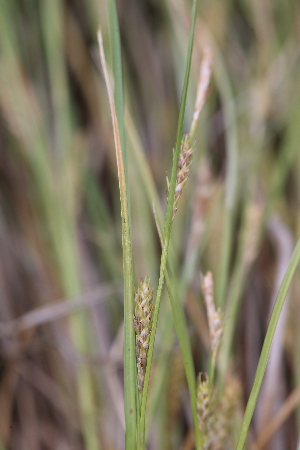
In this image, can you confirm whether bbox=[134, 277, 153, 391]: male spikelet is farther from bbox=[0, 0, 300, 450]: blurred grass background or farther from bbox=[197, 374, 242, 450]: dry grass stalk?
bbox=[0, 0, 300, 450]: blurred grass background

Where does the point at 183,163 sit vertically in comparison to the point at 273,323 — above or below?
above

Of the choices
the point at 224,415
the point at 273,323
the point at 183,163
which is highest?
the point at 183,163

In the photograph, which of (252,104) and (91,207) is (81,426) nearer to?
(91,207)

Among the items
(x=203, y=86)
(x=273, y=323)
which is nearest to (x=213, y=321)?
(x=273, y=323)

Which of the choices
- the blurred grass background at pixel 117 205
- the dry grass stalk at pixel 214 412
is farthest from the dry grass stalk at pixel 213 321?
the blurred grass background at pixel 117 205

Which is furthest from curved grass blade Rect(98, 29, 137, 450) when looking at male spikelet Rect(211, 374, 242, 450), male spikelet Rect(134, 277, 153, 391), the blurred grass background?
the blurred grass background

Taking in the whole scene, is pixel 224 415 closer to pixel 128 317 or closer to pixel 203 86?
pixel 128 317
